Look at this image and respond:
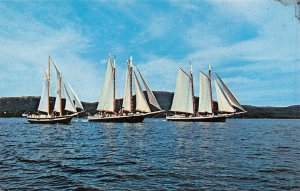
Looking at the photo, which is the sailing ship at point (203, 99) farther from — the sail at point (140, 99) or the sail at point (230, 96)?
the sail at point (140, 99)

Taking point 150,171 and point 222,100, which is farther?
point 222,100

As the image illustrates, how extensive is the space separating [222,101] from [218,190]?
89.7 metres

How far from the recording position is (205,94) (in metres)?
107

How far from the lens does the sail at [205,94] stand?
106375 mm

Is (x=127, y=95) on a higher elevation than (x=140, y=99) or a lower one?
higher

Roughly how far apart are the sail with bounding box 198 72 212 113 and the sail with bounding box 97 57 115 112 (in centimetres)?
2486

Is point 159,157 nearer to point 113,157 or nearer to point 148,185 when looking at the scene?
point 113,157

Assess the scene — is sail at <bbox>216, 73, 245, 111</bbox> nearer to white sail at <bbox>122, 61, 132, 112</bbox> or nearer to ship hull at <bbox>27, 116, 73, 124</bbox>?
white sail at <bbox>122, 61, 132, 112</bbox>

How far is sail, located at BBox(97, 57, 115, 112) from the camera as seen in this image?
10067 cm

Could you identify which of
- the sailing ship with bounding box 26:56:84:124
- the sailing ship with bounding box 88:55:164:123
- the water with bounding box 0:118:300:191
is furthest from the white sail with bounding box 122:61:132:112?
the water with bounding box 0:118:300:191

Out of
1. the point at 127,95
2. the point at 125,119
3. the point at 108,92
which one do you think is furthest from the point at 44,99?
the point at 125,119

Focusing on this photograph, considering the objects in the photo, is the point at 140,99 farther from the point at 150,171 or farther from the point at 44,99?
the point at 150,171

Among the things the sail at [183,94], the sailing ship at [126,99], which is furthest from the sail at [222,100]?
the sailing ship at [126,99]

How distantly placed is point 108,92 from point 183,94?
20.7 metres
